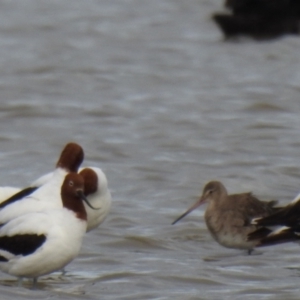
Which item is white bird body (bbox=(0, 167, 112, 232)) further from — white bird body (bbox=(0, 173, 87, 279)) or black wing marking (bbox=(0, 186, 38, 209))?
white bird body (bbox=(0, 173, 87, 279))

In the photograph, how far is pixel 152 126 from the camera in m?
15.5

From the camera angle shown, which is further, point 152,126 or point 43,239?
point 152,126

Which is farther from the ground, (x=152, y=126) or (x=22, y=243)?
(x=22, y=243)

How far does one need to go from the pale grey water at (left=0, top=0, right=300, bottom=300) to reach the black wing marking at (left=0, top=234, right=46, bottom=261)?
277 millimetres

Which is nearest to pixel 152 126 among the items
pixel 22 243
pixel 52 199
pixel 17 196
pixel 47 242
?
pixel 17 196

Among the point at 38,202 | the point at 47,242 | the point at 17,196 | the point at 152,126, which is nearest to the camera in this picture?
the point at 47,242

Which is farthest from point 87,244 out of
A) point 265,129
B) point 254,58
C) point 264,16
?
point 264,16

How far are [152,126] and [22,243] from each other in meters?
7.30

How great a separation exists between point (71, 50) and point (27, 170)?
8064mm

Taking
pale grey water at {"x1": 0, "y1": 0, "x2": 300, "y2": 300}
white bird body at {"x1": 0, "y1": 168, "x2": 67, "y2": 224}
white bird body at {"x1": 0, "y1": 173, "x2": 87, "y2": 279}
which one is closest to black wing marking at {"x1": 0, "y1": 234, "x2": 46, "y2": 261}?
white bird body at {"x1": 0, "y1": 173, "x2": 87, "y2": 279}

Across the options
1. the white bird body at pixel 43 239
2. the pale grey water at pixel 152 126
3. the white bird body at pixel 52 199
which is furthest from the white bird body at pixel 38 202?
the pale grey water at pixel 152 126

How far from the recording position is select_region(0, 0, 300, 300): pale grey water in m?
9.13

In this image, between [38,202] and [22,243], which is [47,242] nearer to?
[22,243]

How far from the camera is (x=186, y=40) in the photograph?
21.5m
